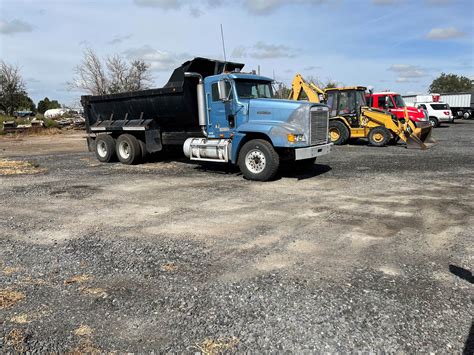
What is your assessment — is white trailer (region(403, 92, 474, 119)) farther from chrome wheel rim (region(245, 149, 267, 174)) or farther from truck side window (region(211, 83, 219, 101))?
chrome wheel rim (region(245, 149, 267, 174))

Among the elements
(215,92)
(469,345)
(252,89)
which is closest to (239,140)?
(252,89)

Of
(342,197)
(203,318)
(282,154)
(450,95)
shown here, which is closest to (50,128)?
(282,154)

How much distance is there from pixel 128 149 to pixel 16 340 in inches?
406

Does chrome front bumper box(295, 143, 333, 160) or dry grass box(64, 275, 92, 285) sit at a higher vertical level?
chrome front bumper box(295, 143, 333, 160)

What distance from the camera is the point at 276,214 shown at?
690 centimetres

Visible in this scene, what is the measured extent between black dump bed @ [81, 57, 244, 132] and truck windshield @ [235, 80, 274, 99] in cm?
155

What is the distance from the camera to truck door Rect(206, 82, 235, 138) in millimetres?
10602

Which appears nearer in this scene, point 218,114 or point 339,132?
point 218,114

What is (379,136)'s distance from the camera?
16766mm

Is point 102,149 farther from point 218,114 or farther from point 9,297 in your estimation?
point 9,297

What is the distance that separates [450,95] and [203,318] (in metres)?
42.9

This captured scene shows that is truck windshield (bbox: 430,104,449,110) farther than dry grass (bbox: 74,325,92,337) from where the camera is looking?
Yes

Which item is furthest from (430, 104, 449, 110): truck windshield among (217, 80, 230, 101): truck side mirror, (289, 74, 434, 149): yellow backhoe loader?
(217, 80, 230, 101): truck side mirror

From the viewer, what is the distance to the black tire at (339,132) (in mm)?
17438
